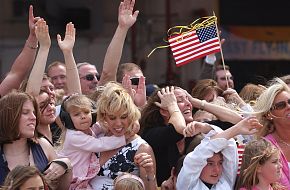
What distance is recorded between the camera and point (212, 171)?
594cm

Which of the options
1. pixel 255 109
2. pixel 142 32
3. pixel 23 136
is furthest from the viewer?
pixel 142 32

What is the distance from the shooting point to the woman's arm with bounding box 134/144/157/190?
231 inches

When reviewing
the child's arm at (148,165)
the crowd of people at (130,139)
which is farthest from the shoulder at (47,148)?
the child's arm at (148,165)

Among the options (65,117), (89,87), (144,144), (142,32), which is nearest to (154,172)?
(144,144)

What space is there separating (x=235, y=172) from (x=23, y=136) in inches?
55.8

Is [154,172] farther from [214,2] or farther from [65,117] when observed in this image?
[214,2]

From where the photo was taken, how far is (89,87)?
795 centimetres

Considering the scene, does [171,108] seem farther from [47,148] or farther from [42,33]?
[42,33]

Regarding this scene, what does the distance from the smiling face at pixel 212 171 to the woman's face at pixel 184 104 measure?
1.94ft

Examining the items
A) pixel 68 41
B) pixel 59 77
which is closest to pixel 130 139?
pixel 68 41

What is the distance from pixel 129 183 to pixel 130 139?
56 centimetres

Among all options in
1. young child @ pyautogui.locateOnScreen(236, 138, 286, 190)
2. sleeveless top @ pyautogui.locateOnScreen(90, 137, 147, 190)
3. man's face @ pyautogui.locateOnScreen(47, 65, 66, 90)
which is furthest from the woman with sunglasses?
man's face @ pyautogui.locateOnScreen(47, 65, 66, 90)

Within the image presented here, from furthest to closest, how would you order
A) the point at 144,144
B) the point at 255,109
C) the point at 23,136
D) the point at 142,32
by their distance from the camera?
1. the point at 142,32
2. the point at 255,109
3. the point at 144,144
4. the point at 23,136

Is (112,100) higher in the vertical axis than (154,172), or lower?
higher
